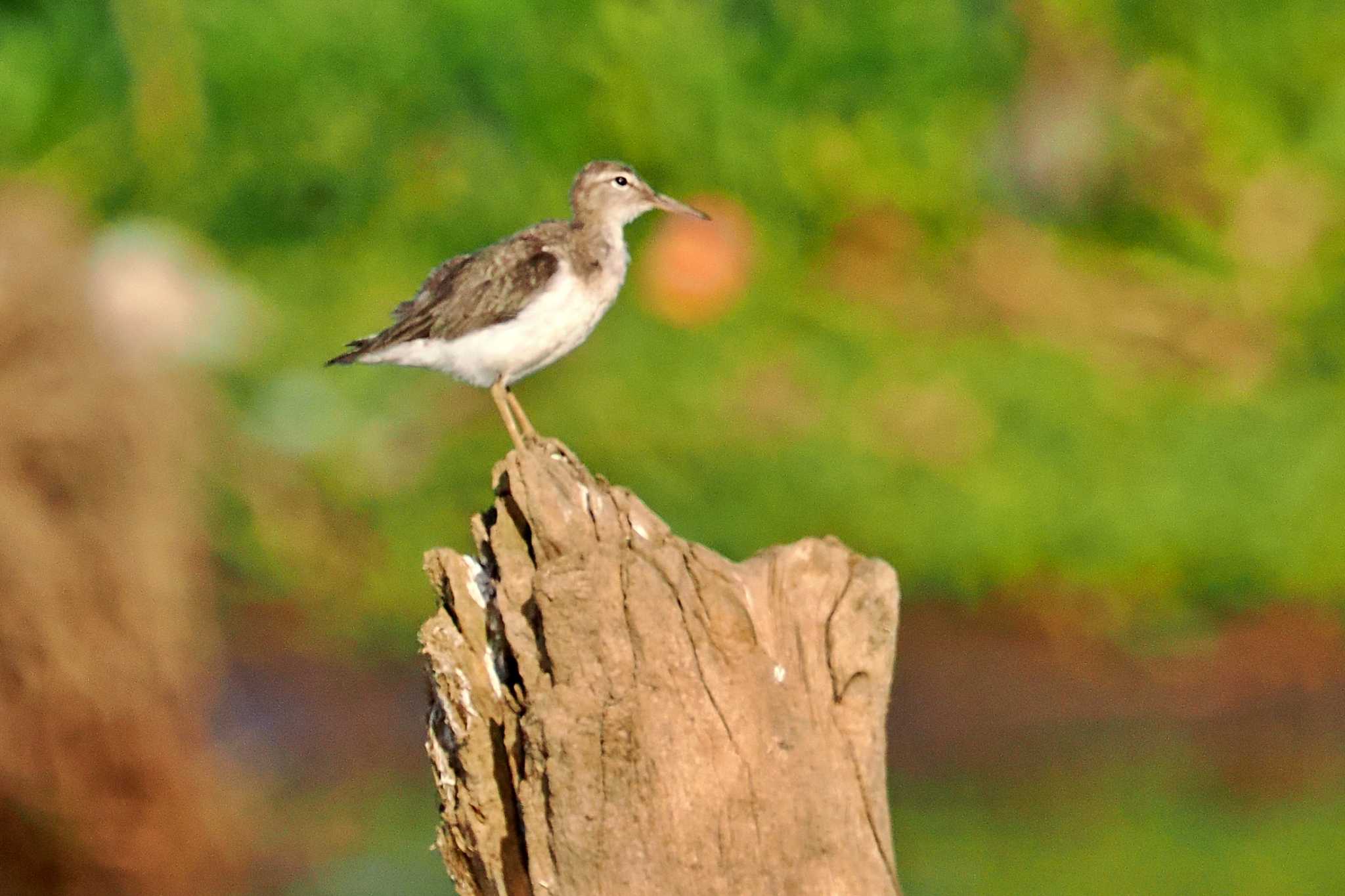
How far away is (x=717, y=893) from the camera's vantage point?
257 inches

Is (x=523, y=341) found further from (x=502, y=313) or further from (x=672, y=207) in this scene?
(x=672, y=207)

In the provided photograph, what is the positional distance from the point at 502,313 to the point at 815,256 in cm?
1046

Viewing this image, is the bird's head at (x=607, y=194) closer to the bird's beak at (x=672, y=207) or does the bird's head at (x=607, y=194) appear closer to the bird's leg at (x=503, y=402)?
the bird's beak at (x=672, y=207)

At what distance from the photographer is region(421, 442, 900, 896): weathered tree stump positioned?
6.50 m

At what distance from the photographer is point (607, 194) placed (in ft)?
31.6

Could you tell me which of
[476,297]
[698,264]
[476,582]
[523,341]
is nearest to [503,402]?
[523,341]

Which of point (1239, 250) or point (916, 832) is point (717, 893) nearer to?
point (916, 832)

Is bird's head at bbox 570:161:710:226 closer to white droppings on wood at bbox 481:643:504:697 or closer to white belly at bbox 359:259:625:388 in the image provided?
white belly at bbox 359:259:625:388

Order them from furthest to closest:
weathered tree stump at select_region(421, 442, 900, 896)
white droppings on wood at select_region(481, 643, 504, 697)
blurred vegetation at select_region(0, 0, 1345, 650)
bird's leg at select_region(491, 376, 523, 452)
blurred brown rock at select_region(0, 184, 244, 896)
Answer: blurred vegetation at select_region(0, 0, 1345, 650) → blurred brown rock at select_region(0, 184, 244, 896) → bird's leg at select_region(491, 376, 523, 452) → white droppings on wood at select_region(481, 643, 504, 697) → weathered tree stump at select_region(421, 442, 900, 896)

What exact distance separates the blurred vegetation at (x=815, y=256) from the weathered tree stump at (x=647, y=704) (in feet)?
→ 34.4

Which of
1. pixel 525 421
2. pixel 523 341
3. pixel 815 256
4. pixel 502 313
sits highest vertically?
pixel 815 256

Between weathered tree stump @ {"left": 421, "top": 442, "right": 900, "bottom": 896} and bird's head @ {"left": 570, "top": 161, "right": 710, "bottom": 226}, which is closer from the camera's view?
weathered tree stump @ {"left": 421, "top": 442, "right": 900, "bottom": 896}

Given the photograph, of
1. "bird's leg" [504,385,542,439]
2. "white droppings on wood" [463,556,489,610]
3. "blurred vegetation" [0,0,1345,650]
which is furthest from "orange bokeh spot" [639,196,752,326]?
"white droppings on wood" [463,556,489,610]

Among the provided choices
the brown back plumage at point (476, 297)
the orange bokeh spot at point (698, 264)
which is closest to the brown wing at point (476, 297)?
the brown back plumage at point (476, 297)
